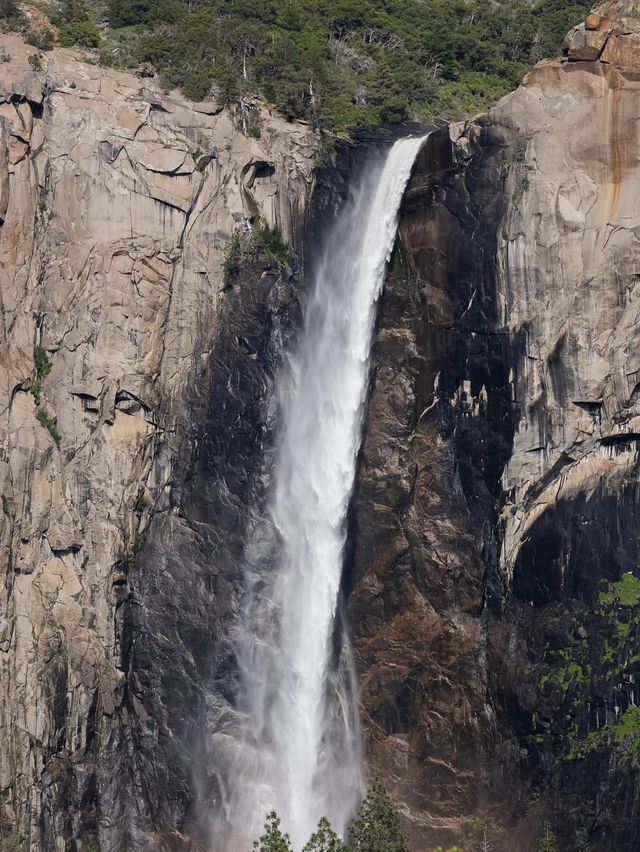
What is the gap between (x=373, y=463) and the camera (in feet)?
125

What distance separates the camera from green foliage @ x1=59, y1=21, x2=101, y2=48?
4306cm

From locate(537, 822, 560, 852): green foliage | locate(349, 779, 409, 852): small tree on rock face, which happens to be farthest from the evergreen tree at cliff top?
locate(537, 822, 560, 852): green foliage

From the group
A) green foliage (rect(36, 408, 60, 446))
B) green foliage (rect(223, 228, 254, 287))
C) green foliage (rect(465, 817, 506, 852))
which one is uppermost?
green foliage (rect(223, 228, 254, 287))

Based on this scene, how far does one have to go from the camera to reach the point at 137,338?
125ft

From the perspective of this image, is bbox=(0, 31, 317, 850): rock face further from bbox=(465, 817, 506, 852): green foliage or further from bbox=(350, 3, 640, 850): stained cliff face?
bbox=(465, 817, 506, 852): green foliage

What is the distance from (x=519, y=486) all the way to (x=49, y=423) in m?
14.5

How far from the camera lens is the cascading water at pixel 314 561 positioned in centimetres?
3728

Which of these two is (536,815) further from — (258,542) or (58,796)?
(58,796)

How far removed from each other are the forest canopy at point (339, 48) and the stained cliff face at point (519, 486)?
8.92m

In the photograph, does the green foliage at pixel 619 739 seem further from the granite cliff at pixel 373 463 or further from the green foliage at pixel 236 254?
the green foliage at pixel 236 254

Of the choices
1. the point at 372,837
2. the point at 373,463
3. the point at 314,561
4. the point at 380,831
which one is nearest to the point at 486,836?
the point at 380,831

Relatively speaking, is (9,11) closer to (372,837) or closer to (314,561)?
(314,561)

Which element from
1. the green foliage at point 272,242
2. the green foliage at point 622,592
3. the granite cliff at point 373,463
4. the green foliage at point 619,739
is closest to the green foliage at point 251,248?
the green foliage at point 272,242

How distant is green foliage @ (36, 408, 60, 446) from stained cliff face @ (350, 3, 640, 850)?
950 centimetres
